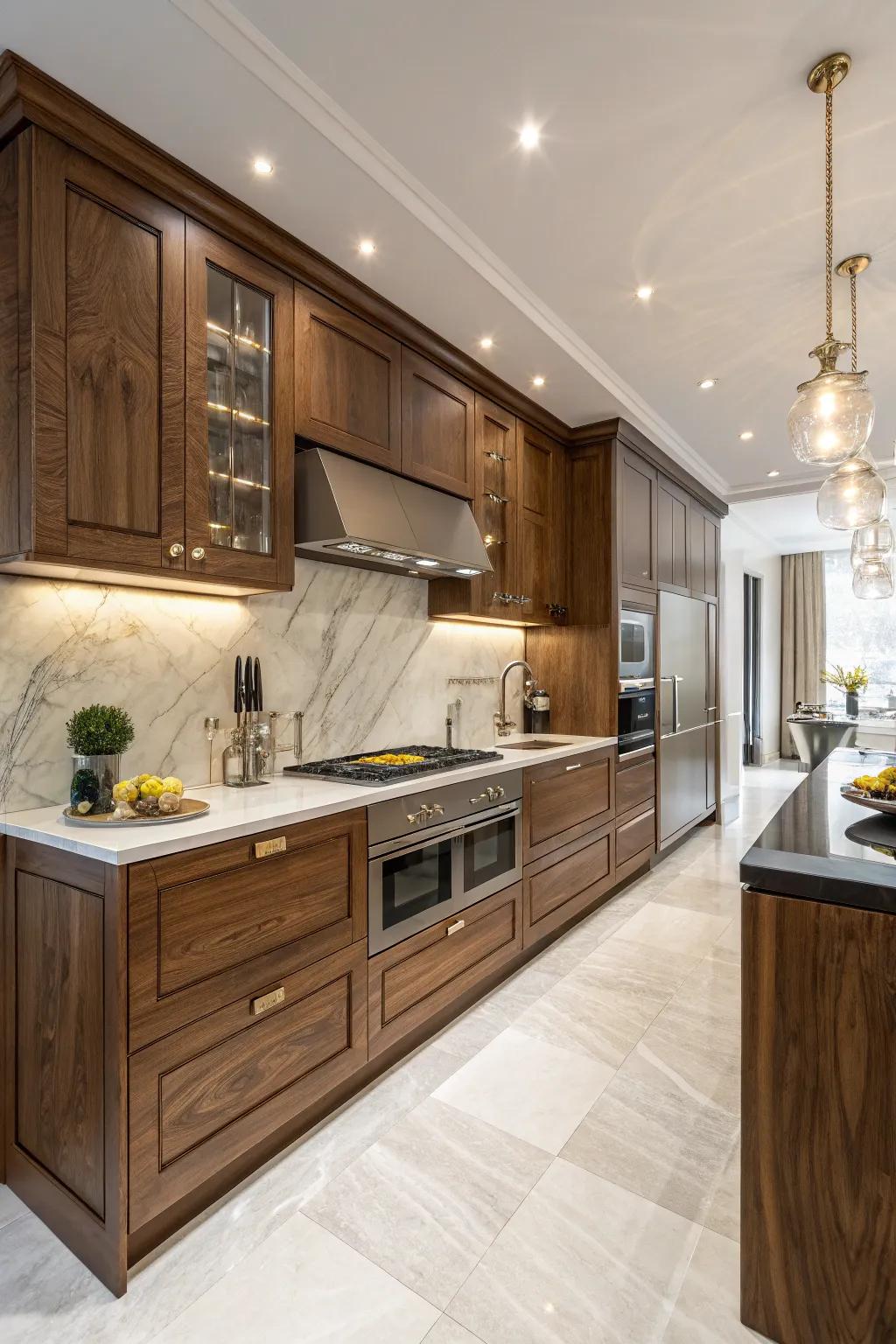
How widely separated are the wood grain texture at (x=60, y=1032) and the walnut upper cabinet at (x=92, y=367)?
0.83m

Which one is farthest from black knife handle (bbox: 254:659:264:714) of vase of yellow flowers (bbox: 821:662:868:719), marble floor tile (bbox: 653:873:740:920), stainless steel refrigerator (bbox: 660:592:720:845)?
vase of yellow flowers (bbox: 821:662:868:719)

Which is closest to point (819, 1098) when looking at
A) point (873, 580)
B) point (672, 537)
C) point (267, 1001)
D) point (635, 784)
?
point (267, 1001)

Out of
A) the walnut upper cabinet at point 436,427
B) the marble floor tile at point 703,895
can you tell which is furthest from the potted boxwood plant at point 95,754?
the marble floor tile at point 703,895

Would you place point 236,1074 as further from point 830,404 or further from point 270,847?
point 830,404

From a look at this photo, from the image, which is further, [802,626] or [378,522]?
[802,626]

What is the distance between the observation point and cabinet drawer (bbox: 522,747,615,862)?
3.00 metres

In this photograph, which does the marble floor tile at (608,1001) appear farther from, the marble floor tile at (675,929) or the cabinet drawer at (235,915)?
the cabinet drawer at (235,915)

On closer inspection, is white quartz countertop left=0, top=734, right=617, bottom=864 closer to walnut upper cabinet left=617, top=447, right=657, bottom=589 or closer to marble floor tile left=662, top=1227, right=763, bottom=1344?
Answer: marble floor tile left=662, top=1227, right=763, bottom=1344

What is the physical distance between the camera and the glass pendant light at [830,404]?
66.0 inches

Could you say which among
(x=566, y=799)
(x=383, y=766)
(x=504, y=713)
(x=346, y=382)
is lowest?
(x=566, y=799)

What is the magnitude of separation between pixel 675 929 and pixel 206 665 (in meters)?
2.65

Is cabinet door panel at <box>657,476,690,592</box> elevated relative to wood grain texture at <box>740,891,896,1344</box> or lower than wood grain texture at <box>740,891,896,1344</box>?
elevated

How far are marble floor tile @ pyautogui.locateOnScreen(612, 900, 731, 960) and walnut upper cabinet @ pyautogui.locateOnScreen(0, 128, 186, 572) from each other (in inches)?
109

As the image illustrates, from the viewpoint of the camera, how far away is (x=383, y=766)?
7.88ft
